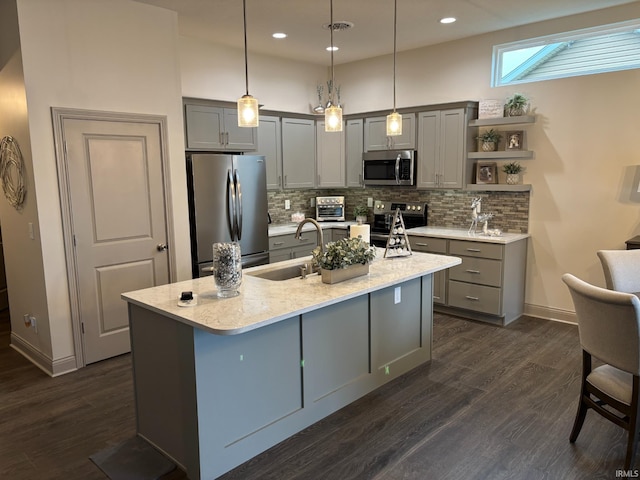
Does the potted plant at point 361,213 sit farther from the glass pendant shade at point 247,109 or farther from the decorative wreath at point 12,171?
the decorative wreath at point 12,171

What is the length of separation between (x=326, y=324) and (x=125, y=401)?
157cm

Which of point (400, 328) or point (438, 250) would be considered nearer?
point (400, 328)

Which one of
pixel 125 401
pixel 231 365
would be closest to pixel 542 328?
pixel 231 365

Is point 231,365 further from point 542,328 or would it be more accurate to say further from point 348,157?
point 348,157

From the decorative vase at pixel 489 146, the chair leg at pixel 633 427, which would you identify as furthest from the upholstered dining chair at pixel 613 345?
the decorative vase at pixel 489 146

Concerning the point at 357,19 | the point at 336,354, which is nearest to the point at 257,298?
the point at 336,354

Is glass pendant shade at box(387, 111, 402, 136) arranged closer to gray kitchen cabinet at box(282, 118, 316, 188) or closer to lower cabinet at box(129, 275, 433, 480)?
lower cabinet at box(129, 275, 433, 480)

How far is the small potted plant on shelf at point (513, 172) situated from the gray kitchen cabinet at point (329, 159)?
2094 millimetres

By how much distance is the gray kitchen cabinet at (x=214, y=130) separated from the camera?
4.67 meters

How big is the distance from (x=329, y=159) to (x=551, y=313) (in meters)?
3.23

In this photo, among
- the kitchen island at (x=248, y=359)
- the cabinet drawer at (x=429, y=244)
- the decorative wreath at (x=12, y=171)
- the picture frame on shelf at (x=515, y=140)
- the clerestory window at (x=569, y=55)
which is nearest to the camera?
the kitchen island at (x=248, y=359)

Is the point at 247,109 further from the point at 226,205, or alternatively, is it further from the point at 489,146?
the point at 489,146

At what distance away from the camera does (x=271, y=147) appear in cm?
571

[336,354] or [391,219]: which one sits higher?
[391,219]
